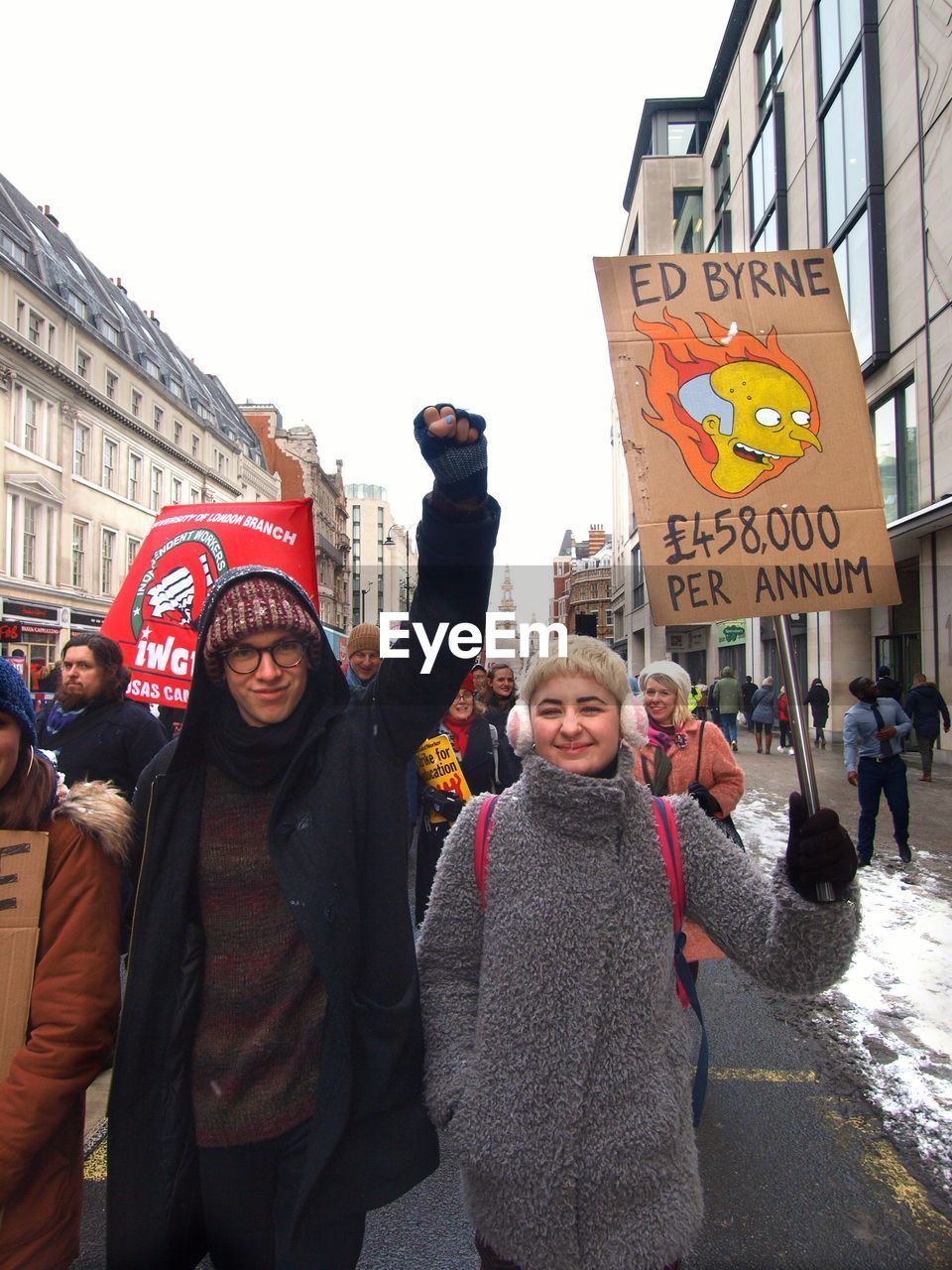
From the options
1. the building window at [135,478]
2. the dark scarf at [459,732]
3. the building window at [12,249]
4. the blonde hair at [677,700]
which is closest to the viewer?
the blonde hair at [677,700]

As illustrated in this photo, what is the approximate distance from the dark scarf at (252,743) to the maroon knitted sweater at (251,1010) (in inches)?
5.7

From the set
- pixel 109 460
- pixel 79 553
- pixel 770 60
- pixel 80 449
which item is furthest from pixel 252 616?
pixel 109 460

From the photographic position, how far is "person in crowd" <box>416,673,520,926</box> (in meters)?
4.67

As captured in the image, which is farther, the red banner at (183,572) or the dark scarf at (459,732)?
the dark scarf at (459,732)

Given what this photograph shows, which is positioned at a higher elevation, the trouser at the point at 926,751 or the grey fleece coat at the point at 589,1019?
the grey fleece coat at the point at 589,1019

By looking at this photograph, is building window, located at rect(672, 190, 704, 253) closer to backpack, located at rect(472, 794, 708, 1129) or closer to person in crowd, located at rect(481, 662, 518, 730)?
person in crowd, located at rect(481, 662, 518, 730)

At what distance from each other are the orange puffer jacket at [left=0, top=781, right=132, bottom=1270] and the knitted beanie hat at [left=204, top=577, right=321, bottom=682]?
401mm

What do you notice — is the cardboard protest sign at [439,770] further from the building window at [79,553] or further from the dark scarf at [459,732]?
the building window at [79,553]

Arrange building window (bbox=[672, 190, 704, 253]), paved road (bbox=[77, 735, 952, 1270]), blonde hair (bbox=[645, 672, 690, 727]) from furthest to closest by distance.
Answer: building window (bbox=[672, 190, 704, 253])
blonde hair (bbox=[645, 672, 690, 727])
paved road (bbox=[77, 735, 952, 1270])

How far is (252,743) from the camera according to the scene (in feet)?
5.74

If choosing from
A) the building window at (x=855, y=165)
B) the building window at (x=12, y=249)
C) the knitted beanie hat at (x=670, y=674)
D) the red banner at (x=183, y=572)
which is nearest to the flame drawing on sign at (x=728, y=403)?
the knitted beanie hat at (x=670, y=674)

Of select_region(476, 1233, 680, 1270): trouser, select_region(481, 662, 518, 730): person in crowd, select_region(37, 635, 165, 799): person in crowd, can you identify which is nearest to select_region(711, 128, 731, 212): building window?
select_region(481, 662, 518, 730): person in crowd

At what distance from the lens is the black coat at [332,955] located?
1632mm

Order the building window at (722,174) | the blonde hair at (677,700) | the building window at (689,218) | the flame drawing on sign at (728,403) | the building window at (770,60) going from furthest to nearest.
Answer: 1. the building window at (689,218)
2. the building window at (722,174)
3. the building window at (770,60)
4. the blonde hair at (677,700)
5. the flame drawing on sign at (728,403)
